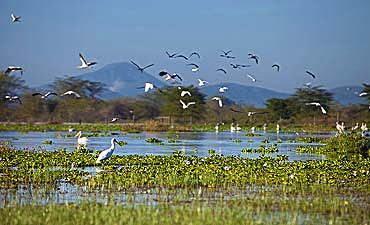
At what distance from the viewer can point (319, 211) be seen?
1423 cm

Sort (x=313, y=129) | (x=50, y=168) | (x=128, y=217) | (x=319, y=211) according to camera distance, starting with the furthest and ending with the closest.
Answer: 1. (x=313, y=129)
2. (x=50, y=168)
3. (x=319, y=211)
4. (x=128, y=217)

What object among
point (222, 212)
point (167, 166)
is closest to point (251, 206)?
point (222, 212)

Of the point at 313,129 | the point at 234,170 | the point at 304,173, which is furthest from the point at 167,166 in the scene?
the point at 313,129

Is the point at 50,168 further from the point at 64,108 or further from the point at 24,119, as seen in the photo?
the point at 64,108

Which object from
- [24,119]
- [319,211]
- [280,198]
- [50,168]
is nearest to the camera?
[319,211]

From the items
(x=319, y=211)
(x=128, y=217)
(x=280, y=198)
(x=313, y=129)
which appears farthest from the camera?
(x=313, y=129)

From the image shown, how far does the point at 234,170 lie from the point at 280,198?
5271 mm

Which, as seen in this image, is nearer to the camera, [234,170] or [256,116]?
[234,170]

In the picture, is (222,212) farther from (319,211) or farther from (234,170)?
(234,170)

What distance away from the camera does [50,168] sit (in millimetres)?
21938

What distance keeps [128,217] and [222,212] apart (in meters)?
1.87

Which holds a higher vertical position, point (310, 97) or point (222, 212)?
point (310, 97)

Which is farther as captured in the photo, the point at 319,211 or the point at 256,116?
the point at 256,116

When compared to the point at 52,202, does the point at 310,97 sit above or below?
above
